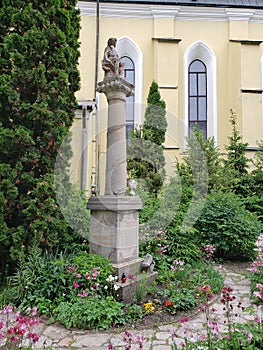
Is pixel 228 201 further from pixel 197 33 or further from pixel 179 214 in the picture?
pixel 197 33

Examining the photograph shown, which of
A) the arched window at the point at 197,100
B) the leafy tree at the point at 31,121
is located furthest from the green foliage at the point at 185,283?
the arched window at the point at 197,100

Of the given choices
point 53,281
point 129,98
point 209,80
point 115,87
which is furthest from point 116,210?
point 209,80

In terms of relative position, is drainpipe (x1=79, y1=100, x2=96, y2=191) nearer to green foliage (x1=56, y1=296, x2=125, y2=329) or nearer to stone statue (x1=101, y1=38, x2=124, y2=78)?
stone statue (x1=101, y1=38, x2=124, y2=78)

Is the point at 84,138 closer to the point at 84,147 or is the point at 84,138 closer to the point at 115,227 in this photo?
the point at 84,147

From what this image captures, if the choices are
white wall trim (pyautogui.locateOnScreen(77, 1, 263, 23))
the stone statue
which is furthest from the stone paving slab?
white wall trim (pyautogui.locateOnScreen(77, 1, 263, 23))

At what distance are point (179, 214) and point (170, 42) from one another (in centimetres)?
815

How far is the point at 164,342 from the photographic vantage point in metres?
2.68

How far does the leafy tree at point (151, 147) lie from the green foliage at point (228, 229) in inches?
100

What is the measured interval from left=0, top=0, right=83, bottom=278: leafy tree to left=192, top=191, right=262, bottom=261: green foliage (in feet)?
9.63

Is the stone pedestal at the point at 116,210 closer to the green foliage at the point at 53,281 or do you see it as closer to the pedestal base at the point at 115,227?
the pedestal base at the point at 115,227

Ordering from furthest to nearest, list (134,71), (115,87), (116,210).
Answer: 1. (134,71)
2. (115,87)
3. (116,210)

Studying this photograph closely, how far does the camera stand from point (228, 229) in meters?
5.71

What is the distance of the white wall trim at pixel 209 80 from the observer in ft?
39.8

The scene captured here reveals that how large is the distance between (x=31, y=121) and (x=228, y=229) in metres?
4.20
